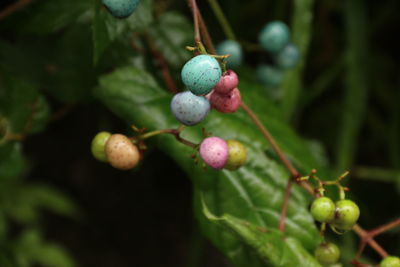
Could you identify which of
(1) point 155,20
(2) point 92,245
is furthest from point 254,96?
(2) point 92,245

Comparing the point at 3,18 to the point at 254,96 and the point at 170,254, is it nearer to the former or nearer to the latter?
the point at 254,96

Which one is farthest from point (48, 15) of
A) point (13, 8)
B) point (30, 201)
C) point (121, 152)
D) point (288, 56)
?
point (30, 201)

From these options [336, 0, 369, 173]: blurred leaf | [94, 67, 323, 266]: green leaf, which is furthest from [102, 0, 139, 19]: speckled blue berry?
[336, 0, 369, 173]: blurred leaf

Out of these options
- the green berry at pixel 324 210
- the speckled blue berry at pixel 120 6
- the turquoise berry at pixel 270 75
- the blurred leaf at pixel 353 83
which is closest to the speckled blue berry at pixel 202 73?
the speckled blue berry at pixel 120 6

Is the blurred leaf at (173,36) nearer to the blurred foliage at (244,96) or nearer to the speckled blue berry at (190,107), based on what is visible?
the blurred foliage at (244,96)

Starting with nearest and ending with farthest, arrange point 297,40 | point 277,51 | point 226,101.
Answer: point 226,101, point 277,51, point 297,40

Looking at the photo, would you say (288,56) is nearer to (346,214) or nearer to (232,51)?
(232,51)
